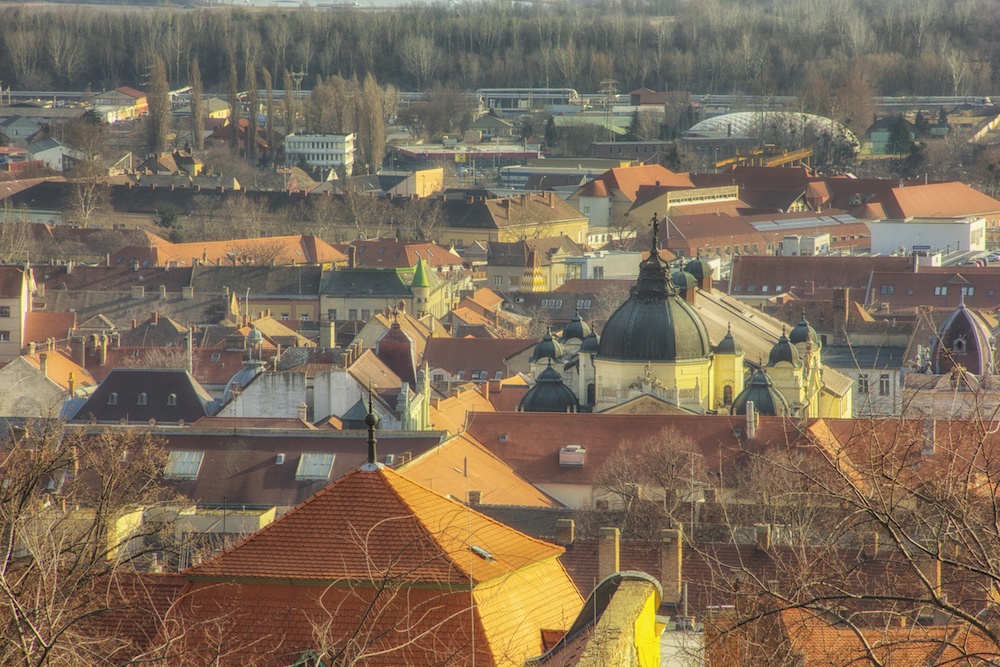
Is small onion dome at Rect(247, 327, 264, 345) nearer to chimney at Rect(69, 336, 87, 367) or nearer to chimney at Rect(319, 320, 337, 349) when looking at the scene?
chimney at Rect(319, 320, 337, 349)

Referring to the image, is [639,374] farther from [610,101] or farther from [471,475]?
[610,101]

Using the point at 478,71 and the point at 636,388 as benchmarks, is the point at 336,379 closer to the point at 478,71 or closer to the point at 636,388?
the point at 636,388

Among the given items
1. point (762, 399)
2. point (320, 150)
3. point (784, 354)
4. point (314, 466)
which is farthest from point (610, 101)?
point (314, 466)

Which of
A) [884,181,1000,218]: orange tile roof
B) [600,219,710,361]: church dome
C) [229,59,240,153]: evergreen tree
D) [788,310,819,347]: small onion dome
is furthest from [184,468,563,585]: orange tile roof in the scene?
[229,59,240,153]: evergreen tree

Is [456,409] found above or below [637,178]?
above

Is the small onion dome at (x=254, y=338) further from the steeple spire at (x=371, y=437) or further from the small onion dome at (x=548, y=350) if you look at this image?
the steeple spire at (x=371, y=437)

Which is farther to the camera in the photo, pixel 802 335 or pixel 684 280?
pixel 684 280

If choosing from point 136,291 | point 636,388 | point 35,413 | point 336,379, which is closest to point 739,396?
point 636,388
